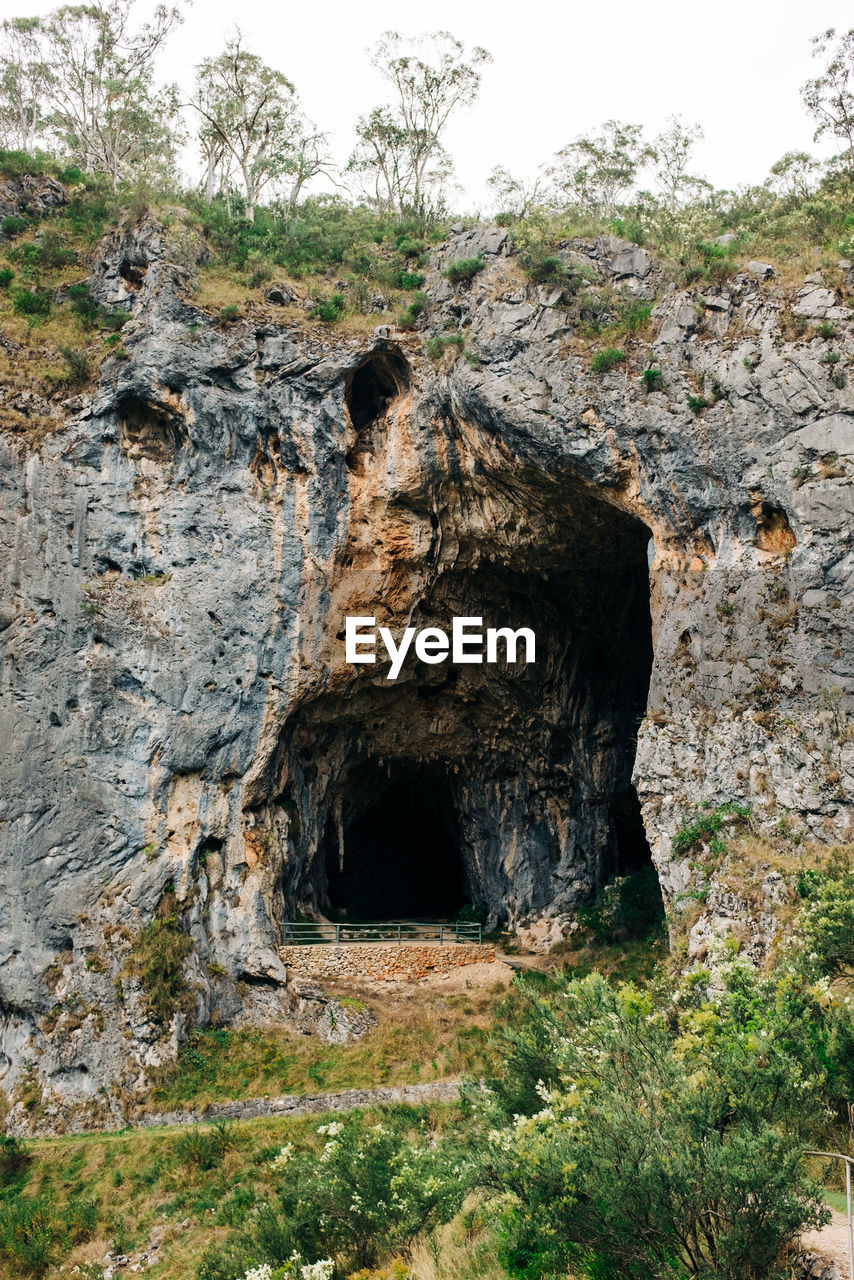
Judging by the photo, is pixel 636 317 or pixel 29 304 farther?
pixel 29 304

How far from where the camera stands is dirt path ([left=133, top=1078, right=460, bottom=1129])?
1873 centimetres

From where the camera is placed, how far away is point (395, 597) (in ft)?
82.8

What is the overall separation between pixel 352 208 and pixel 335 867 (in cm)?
2148

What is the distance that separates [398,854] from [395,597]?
38.9 feet

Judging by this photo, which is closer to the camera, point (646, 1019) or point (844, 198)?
point (646, 1019)

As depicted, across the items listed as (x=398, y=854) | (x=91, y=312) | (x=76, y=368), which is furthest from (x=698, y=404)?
(x=398, y=854)

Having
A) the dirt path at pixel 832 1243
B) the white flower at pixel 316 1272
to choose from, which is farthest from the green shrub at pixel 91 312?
the dirt path at pixel 832 1243

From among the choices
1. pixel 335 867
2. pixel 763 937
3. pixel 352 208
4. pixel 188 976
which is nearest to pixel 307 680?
pixel 188 976

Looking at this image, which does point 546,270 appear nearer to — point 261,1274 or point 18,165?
point 18,165

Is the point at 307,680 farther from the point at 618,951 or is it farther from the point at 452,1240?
the point at 452,1240

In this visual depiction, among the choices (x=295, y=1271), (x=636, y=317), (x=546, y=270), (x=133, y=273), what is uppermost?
(x=133, y=273)

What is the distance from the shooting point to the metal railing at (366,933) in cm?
2358

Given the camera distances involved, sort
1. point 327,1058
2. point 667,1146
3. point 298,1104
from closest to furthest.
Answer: point 667,1146
point 298,1104
point 327,1058

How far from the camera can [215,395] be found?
24297mm
